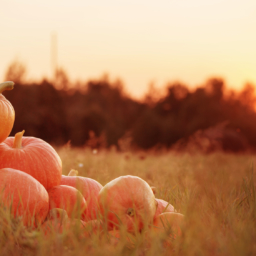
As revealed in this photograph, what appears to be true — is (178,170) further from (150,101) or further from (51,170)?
(150,101)

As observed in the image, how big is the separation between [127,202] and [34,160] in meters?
0.84

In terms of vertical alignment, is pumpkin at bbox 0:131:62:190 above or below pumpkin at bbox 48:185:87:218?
above

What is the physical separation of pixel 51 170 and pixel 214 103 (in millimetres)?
17867

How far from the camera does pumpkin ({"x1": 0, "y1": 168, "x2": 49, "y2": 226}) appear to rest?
1.70 meters

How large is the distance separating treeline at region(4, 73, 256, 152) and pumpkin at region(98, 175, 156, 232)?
34.6 ft

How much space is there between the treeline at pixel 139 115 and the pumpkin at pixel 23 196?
10.3 metres

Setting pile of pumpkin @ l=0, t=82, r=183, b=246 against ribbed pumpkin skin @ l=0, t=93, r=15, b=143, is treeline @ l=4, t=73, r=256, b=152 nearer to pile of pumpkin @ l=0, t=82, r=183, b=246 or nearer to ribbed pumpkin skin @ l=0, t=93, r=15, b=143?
ribbed pumpkin skin @ l=0, t=93, r=15, b=143

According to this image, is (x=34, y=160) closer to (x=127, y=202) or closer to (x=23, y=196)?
(x=23, y=196)

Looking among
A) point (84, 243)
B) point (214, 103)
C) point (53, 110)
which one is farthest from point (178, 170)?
point (214, 103)

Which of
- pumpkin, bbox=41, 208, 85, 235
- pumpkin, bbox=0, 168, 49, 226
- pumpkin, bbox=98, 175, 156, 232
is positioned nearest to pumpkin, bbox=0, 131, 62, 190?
pumpkin, bbox=0, 168, 49, 226

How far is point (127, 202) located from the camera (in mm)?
1765

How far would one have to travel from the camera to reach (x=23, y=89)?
14.1m

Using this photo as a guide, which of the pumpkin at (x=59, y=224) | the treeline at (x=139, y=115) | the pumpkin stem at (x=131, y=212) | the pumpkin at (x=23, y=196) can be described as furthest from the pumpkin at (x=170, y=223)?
the treeline at (x=139, y=115)

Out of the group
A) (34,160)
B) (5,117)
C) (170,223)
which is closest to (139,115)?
(34,160)
